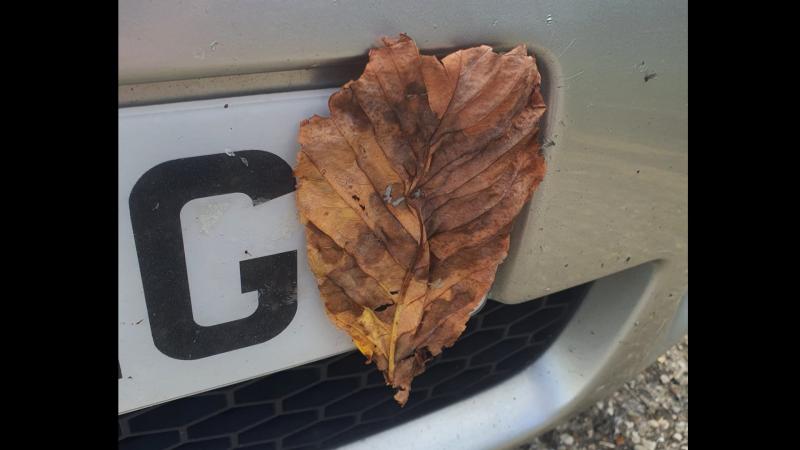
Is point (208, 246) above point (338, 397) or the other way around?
above

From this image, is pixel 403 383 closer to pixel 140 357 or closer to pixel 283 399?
pixel 283 399

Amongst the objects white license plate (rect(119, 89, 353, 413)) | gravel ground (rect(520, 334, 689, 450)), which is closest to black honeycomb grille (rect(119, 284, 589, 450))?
white license plate (rect(119, 89, 353, 413))

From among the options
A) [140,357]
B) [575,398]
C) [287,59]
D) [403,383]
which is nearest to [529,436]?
Result: [575,398]

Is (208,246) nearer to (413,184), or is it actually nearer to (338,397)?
(413,184)

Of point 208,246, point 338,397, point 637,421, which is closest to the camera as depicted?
point 208,246

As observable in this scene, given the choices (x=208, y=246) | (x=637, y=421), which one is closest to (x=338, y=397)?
(x=208, y=246)

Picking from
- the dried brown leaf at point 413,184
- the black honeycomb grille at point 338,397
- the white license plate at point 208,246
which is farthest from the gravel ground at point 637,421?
the white license plate at point 208,246

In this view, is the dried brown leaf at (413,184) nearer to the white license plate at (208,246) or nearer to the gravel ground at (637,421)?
the white license plate at (208,246)

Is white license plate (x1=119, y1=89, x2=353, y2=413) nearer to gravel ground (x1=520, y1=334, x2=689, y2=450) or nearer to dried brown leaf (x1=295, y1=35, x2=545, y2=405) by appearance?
dried brown leaf (x1=295, y1=35, x2=545, y2=405)
